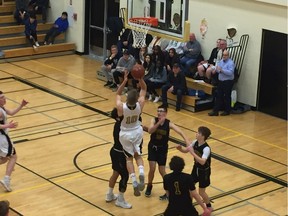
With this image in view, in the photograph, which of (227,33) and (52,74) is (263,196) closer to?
(227,33)

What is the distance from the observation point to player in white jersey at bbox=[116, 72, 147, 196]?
956cm

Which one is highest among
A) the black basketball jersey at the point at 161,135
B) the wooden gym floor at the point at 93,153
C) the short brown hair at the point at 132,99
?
the short brown hair at the point at 132,99

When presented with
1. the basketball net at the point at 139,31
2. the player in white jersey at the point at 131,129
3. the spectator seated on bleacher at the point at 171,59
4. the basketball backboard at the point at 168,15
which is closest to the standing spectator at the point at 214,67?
the spectator seated on bleacher at the point at 171,59

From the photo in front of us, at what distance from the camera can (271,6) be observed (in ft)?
51.3

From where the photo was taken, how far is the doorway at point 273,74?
1574 cm

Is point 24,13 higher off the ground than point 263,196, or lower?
higher

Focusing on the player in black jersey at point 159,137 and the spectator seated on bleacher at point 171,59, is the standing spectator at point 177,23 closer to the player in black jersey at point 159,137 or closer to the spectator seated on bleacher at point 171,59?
the spectator seated on bleacher at point 171,59

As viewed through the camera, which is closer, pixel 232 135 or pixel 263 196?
pixel 263 196

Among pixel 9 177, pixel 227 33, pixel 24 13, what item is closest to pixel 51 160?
pixel 9 177

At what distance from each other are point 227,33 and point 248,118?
2506 mm

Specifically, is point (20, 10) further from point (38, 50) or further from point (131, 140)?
point (131, 140)

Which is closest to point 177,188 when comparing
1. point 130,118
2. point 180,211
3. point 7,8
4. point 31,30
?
point 180,211

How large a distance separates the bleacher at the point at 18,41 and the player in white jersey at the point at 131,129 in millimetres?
11656

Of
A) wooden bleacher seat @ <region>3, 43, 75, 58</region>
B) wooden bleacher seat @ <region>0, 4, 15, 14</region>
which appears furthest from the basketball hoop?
wooden bleacher seat @ <region>0, 4, 15, 14</region>
